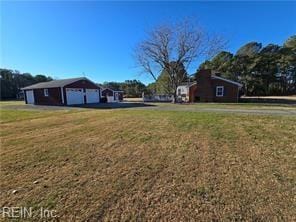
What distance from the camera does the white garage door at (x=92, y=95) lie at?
28.5 m

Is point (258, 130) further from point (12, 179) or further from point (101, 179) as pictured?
point (12, 179)

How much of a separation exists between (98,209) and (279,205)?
2646 mm

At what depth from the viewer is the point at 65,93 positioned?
24.5 m

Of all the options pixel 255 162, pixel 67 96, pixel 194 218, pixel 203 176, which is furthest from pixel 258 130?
pixel 67 96

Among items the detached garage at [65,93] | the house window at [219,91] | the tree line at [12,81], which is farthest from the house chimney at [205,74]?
the tree line at [12,81]

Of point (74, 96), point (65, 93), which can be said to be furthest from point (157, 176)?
point (74, 96)

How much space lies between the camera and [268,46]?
164 ft

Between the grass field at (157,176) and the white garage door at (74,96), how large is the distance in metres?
20.1

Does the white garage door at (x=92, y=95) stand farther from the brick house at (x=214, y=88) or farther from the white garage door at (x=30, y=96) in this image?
the brick house at (x=214, y=88)

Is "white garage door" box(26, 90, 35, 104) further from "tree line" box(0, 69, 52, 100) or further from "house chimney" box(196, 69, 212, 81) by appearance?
"tree line" box(0, 69, 52, 100)

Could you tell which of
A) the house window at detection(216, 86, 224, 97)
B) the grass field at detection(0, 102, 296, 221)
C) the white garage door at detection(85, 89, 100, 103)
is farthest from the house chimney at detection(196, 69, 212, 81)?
the grass field at detection(0, 102, 296, 221)

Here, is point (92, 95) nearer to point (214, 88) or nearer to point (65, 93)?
point (65, 93)

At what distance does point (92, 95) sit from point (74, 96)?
12.4 feet

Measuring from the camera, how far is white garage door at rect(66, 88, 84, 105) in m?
25.1
